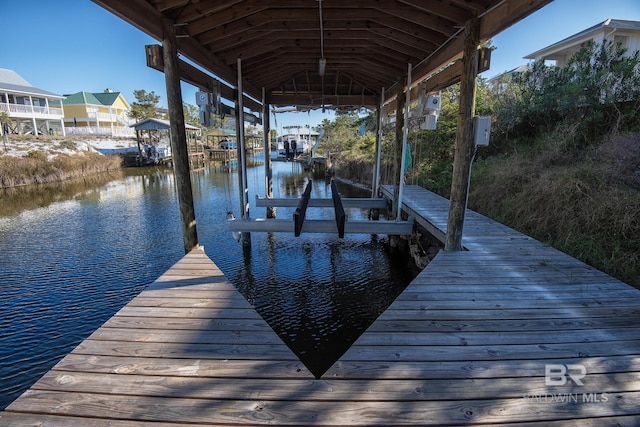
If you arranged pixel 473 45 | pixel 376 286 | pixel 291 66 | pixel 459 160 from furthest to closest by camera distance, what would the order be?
pixel 291 66
pixel 376 286
pixel 459 160
pixel 473 45

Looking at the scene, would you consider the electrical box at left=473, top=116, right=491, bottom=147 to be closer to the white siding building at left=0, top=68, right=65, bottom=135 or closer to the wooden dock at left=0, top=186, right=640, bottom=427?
the wooden dock at left=0, top=186, right=640, bottom=427

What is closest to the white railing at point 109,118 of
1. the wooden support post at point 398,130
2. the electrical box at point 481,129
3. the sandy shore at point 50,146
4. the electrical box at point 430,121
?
the sandy shore at point 50,146

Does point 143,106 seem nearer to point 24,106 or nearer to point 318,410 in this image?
point 24,106

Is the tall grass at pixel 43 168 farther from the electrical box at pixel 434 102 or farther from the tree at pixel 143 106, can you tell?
the electrical box at pixel 434 102

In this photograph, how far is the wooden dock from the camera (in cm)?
156

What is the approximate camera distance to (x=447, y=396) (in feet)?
5.50

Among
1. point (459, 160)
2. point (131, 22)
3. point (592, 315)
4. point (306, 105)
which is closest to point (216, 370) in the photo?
point (592, 315)

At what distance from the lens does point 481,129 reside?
358 centimetres

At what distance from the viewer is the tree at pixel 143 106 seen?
3275 centimetres

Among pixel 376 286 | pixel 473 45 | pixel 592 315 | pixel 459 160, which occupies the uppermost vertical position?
pixel 473 45

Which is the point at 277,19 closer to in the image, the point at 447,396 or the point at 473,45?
the point at 473,45

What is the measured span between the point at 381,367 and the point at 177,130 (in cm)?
328

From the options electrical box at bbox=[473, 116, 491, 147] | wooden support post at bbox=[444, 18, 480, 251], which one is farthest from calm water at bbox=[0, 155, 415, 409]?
electrical box at bbox=[473, 116, 491, 147]

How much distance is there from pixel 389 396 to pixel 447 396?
32 cm
